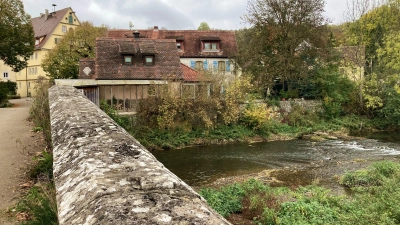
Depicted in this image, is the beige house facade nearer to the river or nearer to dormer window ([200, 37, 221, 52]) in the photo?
dormer window ([200, 37, 221, 52])

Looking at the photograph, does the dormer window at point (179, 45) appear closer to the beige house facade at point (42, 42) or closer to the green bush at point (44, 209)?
the beige house facade at point (42, 42)

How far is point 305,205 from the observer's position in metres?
9.68

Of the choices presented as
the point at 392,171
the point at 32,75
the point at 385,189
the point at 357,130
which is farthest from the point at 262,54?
the point at 32,75

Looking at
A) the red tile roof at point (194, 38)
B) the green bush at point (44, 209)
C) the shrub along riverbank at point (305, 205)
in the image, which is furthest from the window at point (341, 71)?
the green bush at point (44, 209)

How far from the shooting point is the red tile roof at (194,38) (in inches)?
1375

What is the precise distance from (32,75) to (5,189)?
46.4 metres

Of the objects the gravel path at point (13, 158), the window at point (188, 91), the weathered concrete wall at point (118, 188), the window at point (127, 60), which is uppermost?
the window at point (127, 60)

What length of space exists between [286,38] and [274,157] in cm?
1450

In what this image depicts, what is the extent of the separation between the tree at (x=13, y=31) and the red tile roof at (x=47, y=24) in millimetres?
18771

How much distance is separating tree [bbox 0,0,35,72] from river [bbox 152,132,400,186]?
50.5ft

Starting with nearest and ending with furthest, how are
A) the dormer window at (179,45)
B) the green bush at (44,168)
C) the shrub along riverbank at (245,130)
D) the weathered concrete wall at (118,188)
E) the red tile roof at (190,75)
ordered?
the weathered concrete wall at (118,188) < the green bush at (44,168) < the shrub along riverbank at (245,130) < the red tile roof at (190,75) < the dormer window at (179,45)

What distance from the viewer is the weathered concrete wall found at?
5.62ft

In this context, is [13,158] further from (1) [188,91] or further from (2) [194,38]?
(2) [194,38]

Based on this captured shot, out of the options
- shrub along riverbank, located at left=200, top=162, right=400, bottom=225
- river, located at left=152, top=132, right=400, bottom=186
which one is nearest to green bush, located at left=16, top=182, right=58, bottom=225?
shrub along riverbank, located at left=200, top=162, right=400, bottom=225
